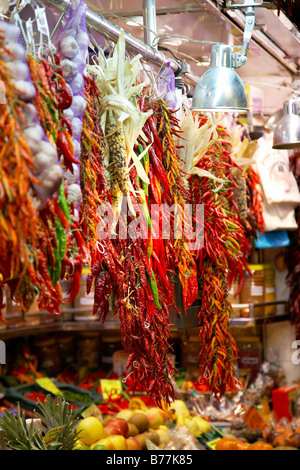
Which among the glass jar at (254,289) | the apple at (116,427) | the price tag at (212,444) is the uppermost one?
the glass jar at (254,289)

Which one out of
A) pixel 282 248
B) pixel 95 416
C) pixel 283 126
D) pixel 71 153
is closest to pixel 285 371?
pixel 282 248

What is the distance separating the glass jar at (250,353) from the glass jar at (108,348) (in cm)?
110

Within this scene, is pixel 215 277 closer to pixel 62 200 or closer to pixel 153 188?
pixel 153 188

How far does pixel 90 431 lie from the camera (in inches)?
146

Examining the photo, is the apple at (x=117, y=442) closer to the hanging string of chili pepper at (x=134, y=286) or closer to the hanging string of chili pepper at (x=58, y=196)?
the hanging string of chili pepper at (x=134, y=286)

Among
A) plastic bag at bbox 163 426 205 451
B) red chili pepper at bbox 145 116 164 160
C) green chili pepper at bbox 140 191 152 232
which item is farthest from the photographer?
plastic bag at bbox 163 426 205 451

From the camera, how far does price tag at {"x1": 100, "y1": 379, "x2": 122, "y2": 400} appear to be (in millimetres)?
4984

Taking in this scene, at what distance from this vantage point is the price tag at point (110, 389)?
16.4 ft

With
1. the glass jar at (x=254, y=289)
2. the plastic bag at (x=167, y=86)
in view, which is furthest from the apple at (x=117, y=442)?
the plastic bag at (x=167, y=86)

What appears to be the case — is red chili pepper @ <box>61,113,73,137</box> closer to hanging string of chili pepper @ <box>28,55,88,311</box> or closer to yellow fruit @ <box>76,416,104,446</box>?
hanging string of chili pepper @ <box>28,55,88,311</box>

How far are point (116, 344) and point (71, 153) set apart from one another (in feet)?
14.4

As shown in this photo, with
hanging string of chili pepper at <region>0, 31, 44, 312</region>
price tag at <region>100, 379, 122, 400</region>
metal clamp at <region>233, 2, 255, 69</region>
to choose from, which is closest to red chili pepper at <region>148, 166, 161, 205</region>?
metal clamp at <region>233, 2, 255, 69</region>

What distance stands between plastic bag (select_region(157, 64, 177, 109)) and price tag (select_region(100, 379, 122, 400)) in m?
2.89
